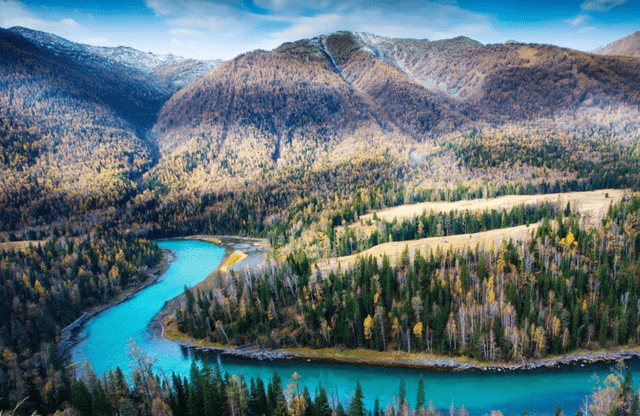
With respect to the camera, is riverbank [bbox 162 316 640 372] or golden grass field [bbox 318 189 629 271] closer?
riverbank [bbox 162 316 640 372]

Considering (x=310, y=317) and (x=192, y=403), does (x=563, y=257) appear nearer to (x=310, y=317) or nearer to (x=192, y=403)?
(x=310, y=317)

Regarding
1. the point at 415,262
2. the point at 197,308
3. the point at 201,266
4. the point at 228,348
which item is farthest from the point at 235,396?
the point at 201,266

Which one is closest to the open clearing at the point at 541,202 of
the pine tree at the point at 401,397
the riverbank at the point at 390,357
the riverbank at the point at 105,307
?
the riverbank at the point at 390,357

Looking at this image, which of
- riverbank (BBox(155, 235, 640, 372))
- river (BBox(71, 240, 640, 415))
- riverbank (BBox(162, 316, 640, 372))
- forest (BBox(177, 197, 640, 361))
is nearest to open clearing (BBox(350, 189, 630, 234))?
forest (BBox(177, 197, 640, 361))

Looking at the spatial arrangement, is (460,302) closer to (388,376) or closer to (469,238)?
(388,376)

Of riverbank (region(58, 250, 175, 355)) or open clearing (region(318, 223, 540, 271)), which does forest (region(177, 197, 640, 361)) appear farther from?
riverbank (region(58, 250, 175, 355))

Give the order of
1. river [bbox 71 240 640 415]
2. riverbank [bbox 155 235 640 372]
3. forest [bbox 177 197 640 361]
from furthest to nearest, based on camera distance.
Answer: forest [bbox 177 197 640 361]
riverbank [bbox 155 235 640 372]
river [bbox 71 240 640 415]
